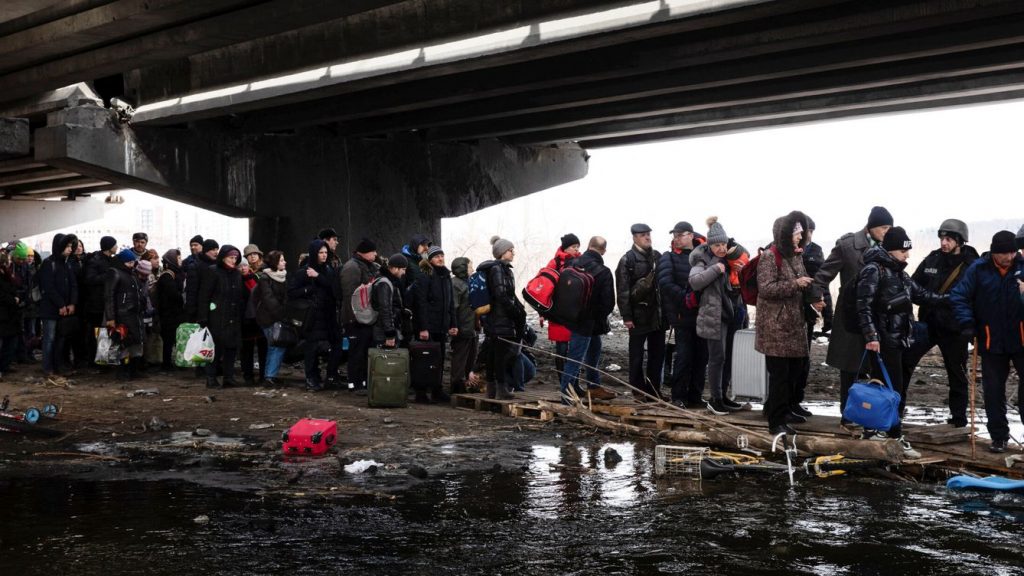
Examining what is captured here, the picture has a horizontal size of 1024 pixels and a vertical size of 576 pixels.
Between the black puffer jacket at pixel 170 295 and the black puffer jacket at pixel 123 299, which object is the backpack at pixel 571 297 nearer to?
the black puffer jacket at pixel 123 299

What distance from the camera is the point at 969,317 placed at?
27.8ft

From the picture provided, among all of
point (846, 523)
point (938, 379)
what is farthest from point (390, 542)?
point (938, 379)

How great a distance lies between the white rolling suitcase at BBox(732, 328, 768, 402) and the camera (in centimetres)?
1109

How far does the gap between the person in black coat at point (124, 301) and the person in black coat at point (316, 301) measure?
2.38 metres

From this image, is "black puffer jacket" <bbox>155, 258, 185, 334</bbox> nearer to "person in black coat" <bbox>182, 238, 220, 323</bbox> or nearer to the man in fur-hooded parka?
"person in black coat" <bbox>182, 238, 220, 323</bbox>

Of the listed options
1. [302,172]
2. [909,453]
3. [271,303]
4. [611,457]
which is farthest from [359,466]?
[302,172]

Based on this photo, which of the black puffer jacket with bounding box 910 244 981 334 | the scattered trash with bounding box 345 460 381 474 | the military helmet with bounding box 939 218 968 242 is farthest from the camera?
the military helmet with bounding box 939 218 968 242

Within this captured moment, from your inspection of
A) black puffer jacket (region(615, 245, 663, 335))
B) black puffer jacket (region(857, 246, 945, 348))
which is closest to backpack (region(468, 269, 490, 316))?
black puffer jacket (region(615, 245, 663, 335))

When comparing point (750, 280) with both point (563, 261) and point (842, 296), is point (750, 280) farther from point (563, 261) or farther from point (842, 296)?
point (563, 261)

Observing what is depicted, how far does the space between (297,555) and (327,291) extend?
25.8 feet

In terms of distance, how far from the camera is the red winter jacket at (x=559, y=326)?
1170 cm

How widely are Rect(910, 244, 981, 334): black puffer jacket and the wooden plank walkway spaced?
0.93 m

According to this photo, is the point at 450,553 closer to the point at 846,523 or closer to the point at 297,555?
the point at 297,555

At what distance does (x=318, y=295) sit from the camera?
516 inches
